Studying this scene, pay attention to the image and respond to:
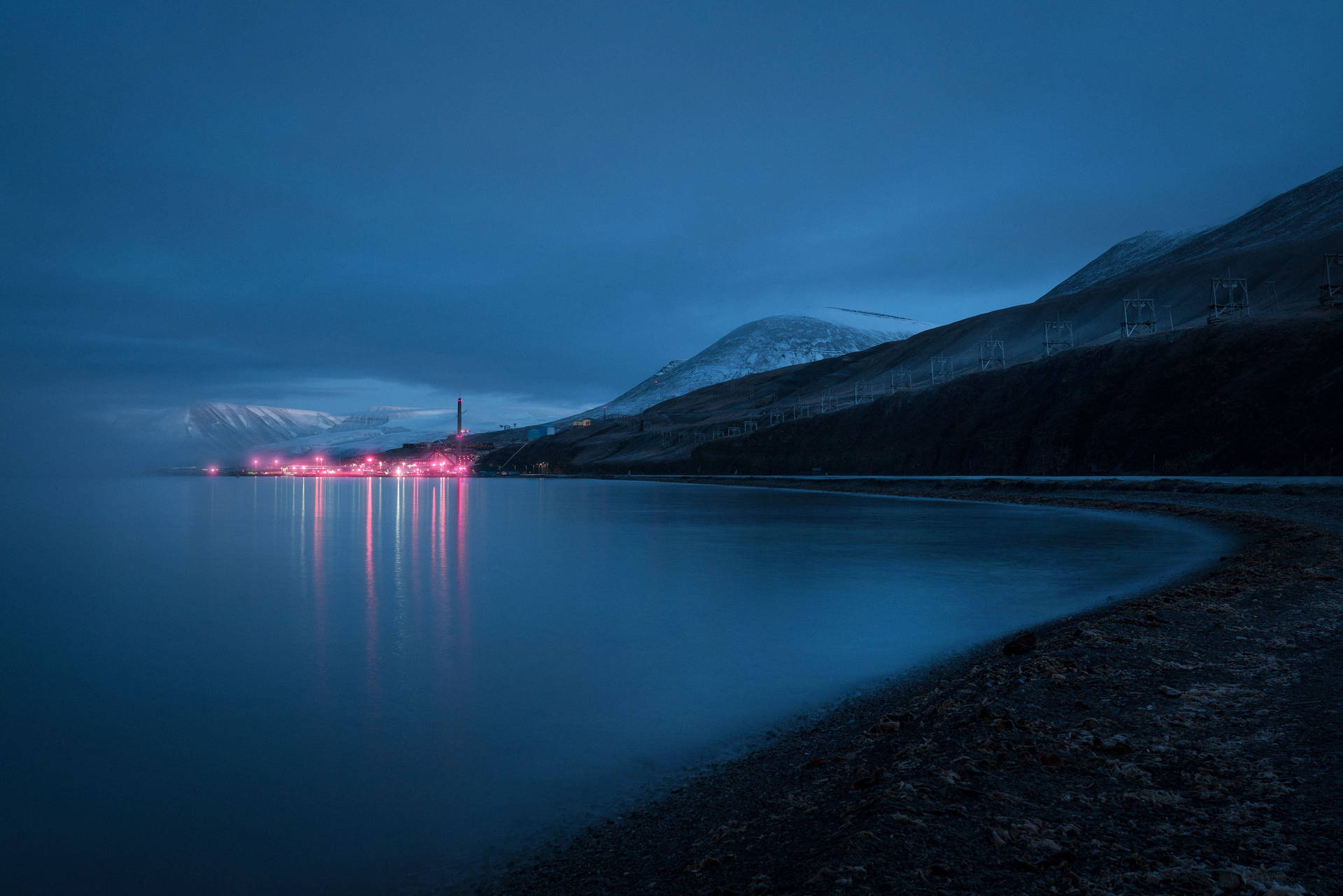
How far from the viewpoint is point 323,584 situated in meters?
19.0

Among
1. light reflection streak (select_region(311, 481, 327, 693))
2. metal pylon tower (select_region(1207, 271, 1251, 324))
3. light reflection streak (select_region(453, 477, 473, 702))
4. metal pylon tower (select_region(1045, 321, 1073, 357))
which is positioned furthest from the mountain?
light reflection streak (select_region(311, 481, 327, 693))

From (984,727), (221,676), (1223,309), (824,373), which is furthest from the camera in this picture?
(824,373)

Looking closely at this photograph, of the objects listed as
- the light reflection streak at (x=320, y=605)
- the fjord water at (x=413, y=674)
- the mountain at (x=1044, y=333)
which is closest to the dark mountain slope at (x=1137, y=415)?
the mountain at (x=1044, y=333)

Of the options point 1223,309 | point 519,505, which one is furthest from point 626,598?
point 1223,309

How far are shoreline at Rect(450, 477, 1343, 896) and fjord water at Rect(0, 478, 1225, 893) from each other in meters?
0.84

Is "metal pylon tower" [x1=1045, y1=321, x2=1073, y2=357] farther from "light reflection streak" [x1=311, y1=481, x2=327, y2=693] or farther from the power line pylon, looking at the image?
"light reflection streak" [x1=311, y1=481, x2=327, y2=693]

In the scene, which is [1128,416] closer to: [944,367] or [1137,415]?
[1137,415]

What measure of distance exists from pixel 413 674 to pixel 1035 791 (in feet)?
26.5

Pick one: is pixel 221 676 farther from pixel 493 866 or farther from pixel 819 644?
pixel 819 644

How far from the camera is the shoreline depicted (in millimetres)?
3975

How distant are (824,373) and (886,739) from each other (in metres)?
189

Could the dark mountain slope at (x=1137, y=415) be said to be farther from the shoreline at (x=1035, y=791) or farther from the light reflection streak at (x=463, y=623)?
the shoreline at (x=1035, y=791)

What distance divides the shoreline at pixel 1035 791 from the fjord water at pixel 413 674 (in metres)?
0.84

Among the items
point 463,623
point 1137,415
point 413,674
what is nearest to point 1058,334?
point 1137,415
